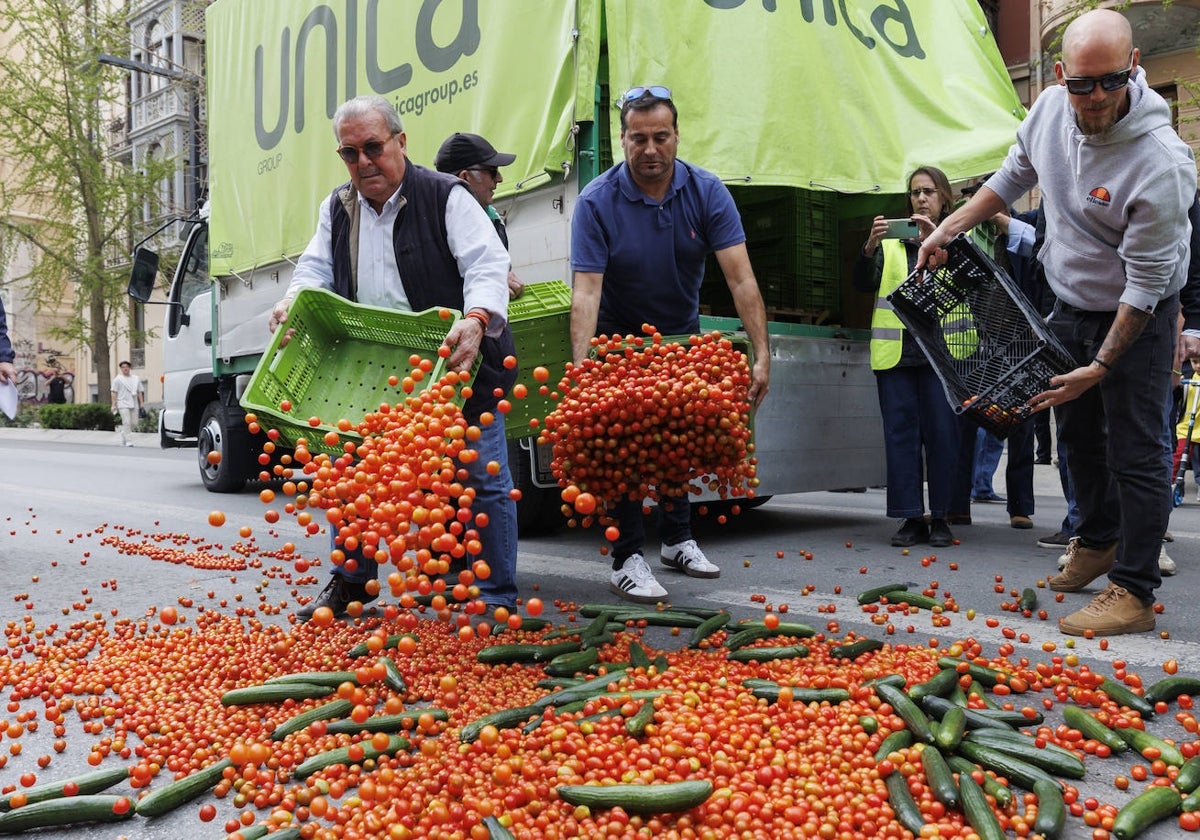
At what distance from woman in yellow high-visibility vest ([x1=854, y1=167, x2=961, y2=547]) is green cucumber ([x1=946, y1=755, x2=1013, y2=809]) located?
13.1ft

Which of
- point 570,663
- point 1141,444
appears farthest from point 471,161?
point 1141,444

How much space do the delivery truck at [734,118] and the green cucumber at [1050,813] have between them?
3066 millimetres

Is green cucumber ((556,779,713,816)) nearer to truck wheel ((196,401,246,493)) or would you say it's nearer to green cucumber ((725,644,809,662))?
green cucumber ((725,644,809,662))

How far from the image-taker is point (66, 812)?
8.89 feet

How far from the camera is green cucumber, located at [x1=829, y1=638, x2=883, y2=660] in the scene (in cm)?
387

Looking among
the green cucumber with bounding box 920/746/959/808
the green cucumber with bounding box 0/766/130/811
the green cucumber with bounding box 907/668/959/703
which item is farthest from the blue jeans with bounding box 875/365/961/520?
the green cucumber with bounding box 0/766/130/811

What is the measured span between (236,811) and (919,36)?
6601 mm

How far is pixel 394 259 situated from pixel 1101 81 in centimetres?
292

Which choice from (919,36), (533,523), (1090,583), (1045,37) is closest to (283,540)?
(533,523)

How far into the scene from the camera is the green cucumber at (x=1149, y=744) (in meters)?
2.90

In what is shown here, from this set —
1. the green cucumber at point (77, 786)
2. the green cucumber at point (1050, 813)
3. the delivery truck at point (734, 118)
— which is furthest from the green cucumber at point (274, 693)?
the green cucumber at point (1050, 813)

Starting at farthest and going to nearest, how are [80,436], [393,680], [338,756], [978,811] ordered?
[80,436], [393,680], [338,756], [978,811]

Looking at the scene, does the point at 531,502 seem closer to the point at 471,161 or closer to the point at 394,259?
the point at 471,161

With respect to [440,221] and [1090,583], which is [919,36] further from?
[440,221]
